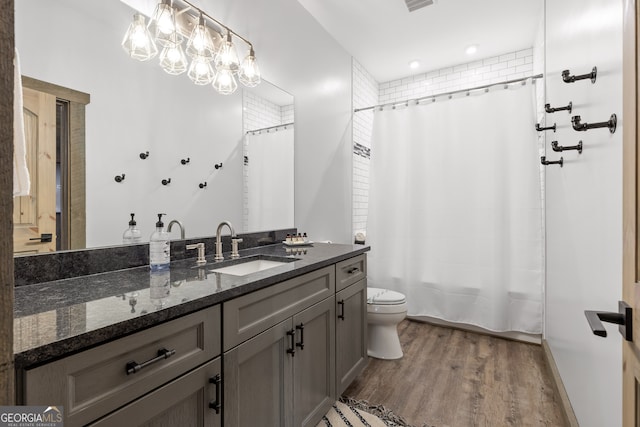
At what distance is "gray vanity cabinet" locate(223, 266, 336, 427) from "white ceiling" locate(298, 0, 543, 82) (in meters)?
2.14

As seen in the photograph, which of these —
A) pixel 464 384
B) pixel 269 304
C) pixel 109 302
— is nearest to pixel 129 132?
pixel 109 302

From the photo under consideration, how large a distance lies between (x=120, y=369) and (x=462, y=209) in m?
2.74

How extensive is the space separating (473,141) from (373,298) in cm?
163

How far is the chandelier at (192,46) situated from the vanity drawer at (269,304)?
1205mm

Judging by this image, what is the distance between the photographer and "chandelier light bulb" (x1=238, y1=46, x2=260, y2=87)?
2010 mm

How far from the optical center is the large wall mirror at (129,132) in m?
1.17

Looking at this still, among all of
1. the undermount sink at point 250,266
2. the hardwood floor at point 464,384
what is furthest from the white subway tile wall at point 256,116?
the hardwood floor at point 464,384

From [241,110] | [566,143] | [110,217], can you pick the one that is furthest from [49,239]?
[566,143]

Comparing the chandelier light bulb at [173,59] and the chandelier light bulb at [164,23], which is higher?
the chandelier light bulb at [164,23]

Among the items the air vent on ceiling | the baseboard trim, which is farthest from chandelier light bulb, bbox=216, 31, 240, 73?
the baseboard trim

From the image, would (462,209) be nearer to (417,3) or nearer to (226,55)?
(417,3)

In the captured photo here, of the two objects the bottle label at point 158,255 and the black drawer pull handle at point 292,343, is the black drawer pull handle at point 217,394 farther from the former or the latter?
the bottle label at point 158,255

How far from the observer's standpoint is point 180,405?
0.89 m

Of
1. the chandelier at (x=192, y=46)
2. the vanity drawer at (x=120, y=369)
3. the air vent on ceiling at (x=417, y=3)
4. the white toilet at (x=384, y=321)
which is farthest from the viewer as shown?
the air vent on ceiling at (x=417, y=3)
